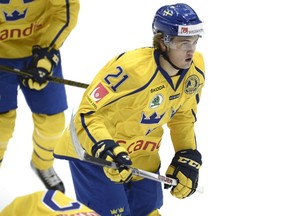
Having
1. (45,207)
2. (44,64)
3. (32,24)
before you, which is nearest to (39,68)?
(44,64)

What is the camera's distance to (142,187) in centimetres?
322

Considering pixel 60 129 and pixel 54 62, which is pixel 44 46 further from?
pixel 60 129

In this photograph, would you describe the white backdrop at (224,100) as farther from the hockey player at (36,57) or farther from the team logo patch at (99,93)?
the team logo patch at (99,93)

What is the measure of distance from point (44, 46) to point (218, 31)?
6.72 feet

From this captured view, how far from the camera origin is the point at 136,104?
296 centimetres

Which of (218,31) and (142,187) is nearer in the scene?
(142,187)

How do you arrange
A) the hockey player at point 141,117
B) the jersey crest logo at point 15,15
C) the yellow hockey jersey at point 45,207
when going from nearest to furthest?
1. the yellow hockey jersey at point 45,207
2. the hockey player at point 141,117
3. the jersey crest logo at point 15,15

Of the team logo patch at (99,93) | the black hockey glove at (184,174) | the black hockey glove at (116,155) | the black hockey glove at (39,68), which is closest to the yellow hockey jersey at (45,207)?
the black hockey glove at (116,155)

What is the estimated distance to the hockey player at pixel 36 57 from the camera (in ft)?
11.9

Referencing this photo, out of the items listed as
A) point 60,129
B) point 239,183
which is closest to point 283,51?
point 239,183

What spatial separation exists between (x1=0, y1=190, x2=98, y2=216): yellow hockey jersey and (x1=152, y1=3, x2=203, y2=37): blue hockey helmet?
1135mm

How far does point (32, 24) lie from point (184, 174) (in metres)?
A: 1.10

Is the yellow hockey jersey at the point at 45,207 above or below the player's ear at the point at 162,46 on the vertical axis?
above

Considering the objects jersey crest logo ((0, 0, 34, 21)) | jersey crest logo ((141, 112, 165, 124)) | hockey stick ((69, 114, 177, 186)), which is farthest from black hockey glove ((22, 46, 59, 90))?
jersey crest logo ((141, 112, 165, 124))
